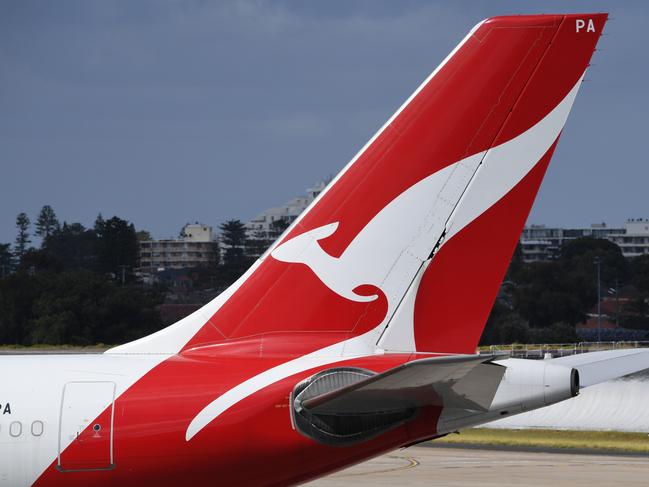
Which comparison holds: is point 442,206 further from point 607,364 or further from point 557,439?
point 557,439

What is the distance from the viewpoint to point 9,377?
763 inches

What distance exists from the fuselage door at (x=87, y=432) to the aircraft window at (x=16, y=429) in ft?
1.92

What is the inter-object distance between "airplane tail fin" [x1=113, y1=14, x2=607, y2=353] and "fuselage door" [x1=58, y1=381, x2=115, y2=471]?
2.41 meters

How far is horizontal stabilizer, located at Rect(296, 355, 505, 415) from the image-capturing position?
1638 cm

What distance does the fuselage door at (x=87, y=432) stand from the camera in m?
18.6

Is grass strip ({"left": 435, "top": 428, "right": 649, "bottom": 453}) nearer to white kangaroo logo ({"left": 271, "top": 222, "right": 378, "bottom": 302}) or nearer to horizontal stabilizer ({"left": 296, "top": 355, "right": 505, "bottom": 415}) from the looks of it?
white kangaroo logo ({"left": 271, "top": 222, "right": 378, "bottom": 302})

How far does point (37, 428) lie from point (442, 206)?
6.58 meters

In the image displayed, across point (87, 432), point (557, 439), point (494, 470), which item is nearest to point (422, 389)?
point (87, 432)

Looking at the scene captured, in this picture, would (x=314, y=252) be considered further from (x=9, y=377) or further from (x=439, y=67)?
(x=9, y=377)

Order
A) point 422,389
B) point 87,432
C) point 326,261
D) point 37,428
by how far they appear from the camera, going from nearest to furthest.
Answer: point 422,389 < point 87,432 < point 37,428 < point 326,261

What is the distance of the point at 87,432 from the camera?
18688 millimetres

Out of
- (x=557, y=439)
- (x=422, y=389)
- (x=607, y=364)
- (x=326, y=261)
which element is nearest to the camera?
(x=422, y=389)

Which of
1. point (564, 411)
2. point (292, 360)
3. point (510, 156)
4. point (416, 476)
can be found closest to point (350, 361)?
point (292, 360)

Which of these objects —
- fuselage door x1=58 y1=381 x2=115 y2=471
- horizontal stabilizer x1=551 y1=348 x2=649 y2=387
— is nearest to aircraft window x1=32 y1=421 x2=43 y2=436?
fuselage door x1=58 y1=381 x2=115 y2=471
